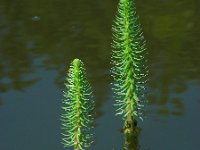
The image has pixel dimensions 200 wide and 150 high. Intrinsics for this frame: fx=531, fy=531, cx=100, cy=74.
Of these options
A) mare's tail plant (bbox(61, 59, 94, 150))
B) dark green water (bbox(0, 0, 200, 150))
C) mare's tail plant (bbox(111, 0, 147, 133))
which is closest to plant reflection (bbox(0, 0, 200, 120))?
dark green water (bbox(0, 0, 200, 150))

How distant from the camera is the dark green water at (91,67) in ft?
15.9

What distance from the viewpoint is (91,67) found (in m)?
5.86

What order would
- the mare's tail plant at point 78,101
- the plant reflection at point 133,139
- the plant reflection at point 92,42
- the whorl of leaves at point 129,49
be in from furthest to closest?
the plant reflection at point 92,42
the plant reflection at point 133,139
the whorl of leaves at point 129,49
the mare's tail plant at point 78,101

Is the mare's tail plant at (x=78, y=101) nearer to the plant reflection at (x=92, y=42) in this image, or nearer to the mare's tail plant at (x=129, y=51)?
the mare's tail plant at (x=129, y=51)

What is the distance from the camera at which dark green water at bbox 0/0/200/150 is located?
4.86 m

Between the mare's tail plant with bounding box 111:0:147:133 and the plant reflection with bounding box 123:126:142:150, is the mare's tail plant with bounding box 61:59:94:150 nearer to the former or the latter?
the mare's tail plant with bounding box 111:0:147:133

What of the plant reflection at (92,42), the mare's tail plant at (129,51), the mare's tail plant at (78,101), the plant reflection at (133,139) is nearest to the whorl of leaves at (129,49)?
the mare's tail plant at (129,51)

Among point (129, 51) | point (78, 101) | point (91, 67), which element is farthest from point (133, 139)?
point (91, 67)

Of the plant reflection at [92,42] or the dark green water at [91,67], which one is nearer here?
the dark green water at [91,67]

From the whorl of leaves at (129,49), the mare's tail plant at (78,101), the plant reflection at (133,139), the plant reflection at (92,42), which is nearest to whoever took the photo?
the mare's tail plant at (78,101)
